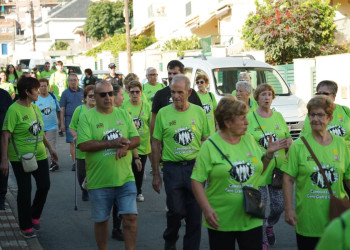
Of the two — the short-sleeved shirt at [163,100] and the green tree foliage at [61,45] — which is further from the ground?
the green tree foliage at [61,45]

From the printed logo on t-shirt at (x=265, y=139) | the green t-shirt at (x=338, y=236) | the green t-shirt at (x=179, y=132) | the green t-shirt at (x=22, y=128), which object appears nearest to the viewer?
the green t-shirt at (x=338, y=236)

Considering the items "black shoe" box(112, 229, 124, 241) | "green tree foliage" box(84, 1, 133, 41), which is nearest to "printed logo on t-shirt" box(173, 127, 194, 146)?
"black shoe" box(112, 229, 124, 241)

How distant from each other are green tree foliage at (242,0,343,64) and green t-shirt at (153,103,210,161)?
17.0 meters

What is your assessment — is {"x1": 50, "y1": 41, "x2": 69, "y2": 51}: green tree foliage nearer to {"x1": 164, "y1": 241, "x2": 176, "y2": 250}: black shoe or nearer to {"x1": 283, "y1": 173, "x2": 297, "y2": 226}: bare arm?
{"x1": 164, "y1": 241, "x2": 176, "y2": 250}: black shoe

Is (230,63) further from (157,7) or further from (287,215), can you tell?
A: (157,7)

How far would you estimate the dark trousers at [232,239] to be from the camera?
5008 millimetres

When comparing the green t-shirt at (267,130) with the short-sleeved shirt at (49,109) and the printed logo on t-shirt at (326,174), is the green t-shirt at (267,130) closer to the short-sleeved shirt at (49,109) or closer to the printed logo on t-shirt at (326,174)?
the printed logo on t-shirt at (326,174)

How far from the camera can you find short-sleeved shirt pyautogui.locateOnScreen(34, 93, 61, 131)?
13086 mm

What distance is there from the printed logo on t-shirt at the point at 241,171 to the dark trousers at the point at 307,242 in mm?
640

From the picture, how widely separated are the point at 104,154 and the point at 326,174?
88.5 inches

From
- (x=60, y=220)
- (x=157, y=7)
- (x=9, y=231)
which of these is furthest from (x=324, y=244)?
(x=157, y=7)

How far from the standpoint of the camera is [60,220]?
30.0 ft

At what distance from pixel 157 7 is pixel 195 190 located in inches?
1986

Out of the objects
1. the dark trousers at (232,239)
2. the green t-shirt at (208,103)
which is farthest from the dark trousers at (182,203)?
the green t-shirt at (208,103)
